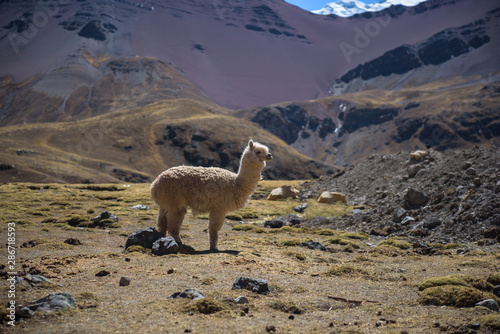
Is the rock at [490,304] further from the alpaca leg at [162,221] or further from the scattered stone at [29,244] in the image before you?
the scattered stone at [29,244]

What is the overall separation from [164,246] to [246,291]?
5.01 meters

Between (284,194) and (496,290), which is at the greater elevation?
(496,290)

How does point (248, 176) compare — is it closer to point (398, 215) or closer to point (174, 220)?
point (174, 220)

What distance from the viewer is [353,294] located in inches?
393

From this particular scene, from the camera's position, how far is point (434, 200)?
22.7m

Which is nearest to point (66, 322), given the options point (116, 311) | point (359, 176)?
point (116, 311)

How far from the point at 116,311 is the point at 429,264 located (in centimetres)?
1126

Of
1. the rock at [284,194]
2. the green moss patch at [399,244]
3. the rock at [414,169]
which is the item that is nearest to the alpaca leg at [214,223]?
the green moss patch at [399,244]

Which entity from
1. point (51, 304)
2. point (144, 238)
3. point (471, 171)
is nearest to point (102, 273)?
point (51, 304)

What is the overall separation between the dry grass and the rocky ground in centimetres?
264

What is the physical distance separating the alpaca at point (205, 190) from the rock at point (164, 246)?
82 cm

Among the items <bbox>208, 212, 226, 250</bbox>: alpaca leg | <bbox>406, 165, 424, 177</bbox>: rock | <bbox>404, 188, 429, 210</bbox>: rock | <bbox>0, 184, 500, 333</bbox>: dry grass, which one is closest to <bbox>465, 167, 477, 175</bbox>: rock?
<bbox>404, 188, 429, 210</bbox>: rock

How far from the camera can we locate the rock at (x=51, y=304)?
7.43 m

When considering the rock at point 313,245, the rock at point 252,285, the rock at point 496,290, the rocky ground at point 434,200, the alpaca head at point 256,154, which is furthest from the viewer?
the rocky ground at point 434,200
